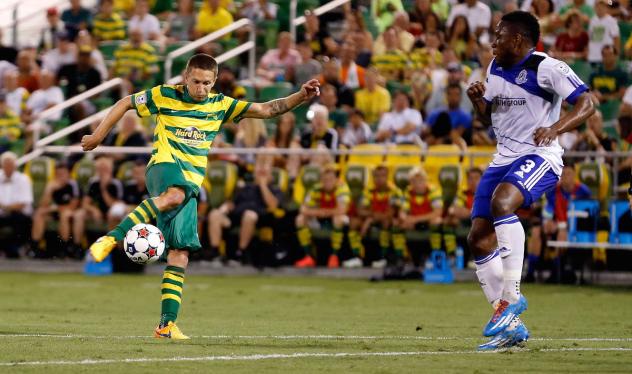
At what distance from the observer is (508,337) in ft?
31.6

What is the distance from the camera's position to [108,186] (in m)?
21.8

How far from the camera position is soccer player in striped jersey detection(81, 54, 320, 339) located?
1028 cm

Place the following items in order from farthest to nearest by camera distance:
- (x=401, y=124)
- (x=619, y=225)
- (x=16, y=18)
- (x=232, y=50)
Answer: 1. (x=16, y=18)
2. (x=232, y=50)
3. (x=401, y=124)
4. (x=619, y=225)

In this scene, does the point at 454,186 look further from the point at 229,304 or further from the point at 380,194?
the point at 229,304

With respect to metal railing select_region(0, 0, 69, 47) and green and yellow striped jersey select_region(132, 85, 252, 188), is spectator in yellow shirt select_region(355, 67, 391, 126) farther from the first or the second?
green and yellow striped jersey select_region(132, 85, 252, 188)

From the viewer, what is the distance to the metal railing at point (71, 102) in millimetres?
23422

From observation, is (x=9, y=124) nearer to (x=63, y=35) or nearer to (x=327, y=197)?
(x=63, y=35)

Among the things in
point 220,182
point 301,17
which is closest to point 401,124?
point 220,182

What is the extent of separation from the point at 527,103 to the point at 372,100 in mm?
12693

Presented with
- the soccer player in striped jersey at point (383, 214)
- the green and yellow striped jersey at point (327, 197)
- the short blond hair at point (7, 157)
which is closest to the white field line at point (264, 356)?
the soccer player in striped jersey at point (383, 214)

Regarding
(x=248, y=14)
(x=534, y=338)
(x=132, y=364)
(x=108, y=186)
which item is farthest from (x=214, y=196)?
(x=132, y=364)

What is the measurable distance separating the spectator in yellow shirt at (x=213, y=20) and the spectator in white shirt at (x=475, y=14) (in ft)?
15.1

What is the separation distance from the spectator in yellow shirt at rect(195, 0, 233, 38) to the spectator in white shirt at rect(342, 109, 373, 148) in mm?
5014

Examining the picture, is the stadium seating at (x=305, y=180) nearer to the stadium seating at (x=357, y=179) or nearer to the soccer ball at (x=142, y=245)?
the stadium seating at (x=357, y=179)
